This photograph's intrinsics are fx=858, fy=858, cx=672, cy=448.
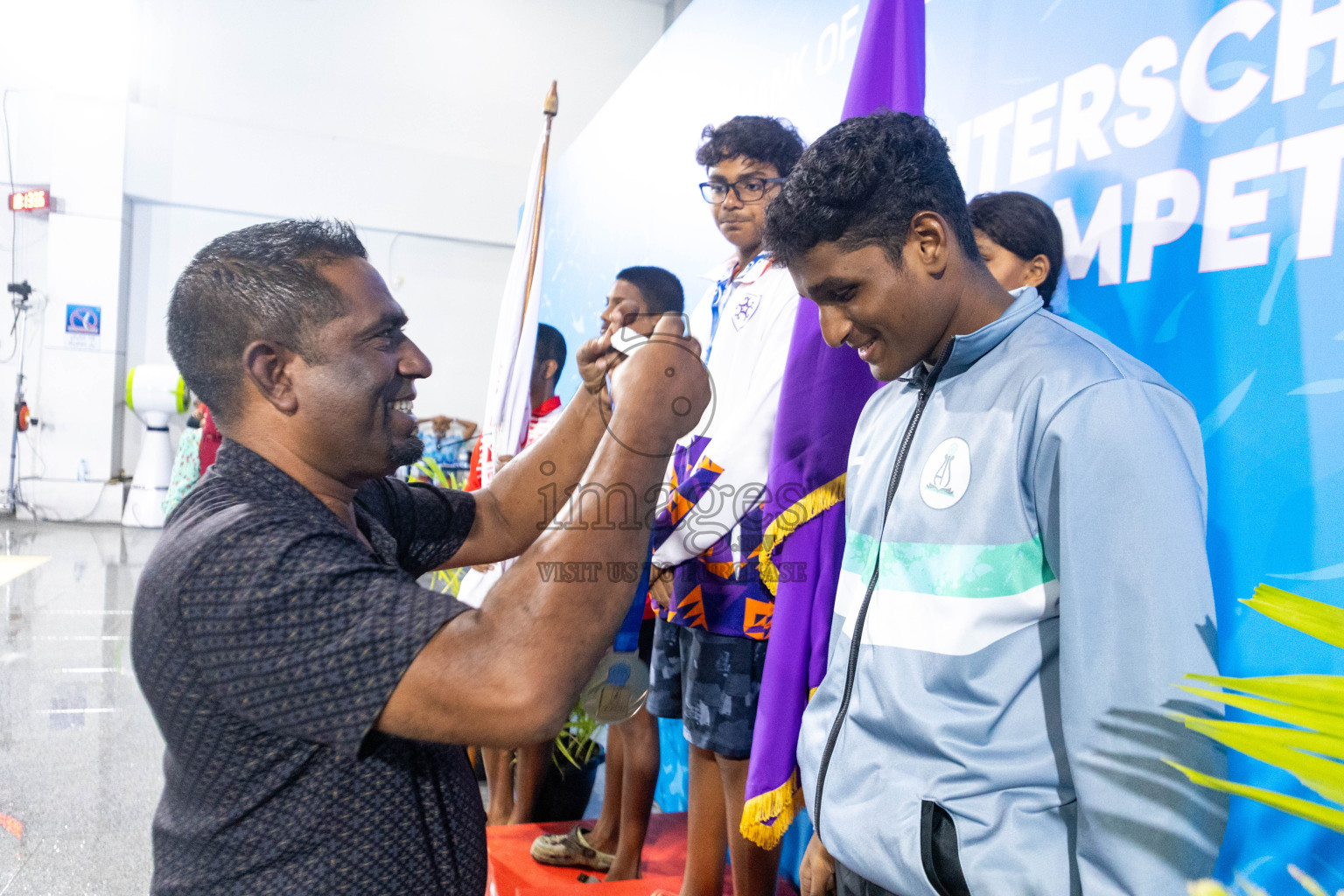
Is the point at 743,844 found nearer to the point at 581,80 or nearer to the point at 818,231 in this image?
the point at 818,231

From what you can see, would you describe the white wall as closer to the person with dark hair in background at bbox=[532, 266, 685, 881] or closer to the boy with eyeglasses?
the person with dark hair in background at bbox=[532, 266, 685, 881]

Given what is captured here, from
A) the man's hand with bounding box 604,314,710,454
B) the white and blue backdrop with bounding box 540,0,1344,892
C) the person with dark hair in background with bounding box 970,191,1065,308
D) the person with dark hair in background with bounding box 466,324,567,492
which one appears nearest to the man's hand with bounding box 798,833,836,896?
the white and blue backdrop with bounding box 540,0,1344,892

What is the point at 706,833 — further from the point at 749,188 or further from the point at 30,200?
the point at 30,200

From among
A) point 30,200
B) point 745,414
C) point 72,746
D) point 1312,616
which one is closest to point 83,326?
point 30,200

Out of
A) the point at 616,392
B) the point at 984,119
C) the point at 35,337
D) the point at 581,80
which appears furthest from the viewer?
the point at 581,80

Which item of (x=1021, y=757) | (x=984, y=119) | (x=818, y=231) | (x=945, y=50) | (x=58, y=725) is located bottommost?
(x=58, y=725)

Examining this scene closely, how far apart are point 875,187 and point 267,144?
9.68m

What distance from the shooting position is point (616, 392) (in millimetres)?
794

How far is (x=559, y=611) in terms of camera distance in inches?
27.2

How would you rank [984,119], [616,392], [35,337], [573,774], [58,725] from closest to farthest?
[616,392], [984,119], [573,774], [58,725], [35,337]

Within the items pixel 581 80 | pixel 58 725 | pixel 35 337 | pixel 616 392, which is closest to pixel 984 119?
pixel 616 392

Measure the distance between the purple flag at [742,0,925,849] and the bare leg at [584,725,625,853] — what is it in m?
1.02

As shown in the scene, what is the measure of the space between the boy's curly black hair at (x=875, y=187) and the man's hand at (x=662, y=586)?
2.93ft

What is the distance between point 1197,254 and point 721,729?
46.0 inches
